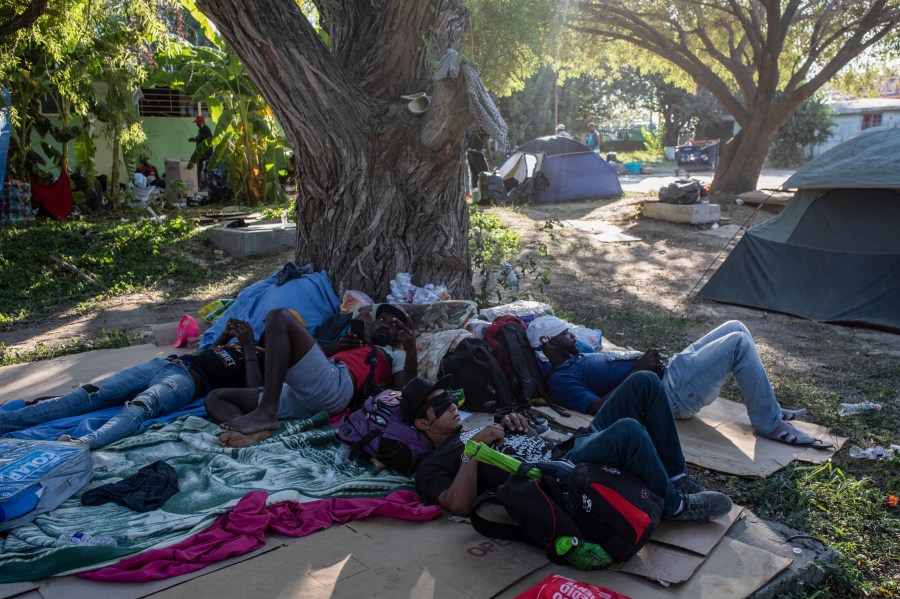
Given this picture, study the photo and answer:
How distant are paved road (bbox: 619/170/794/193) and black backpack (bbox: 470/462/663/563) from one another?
13925 millimetres

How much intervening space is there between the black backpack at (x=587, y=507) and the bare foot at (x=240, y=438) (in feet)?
5.57

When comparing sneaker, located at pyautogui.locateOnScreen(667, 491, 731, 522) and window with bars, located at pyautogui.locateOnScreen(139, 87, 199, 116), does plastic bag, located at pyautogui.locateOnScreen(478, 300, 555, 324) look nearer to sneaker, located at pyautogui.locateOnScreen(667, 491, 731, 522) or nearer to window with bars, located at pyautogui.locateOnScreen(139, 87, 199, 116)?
sneaker, located at pyautogui.locateOnScreen(667, 491, 731, 522)

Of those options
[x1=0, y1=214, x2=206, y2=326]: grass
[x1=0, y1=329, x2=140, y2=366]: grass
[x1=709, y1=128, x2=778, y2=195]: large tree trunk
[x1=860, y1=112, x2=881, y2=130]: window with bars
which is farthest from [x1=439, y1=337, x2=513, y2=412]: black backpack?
[x1=860, y1=112, x2=881, y2=130]: window with bars

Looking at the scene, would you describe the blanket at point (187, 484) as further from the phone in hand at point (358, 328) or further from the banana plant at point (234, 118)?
the banana plant at point (234, 118)

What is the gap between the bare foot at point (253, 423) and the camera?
4.33 meters

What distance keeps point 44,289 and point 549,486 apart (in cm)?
752

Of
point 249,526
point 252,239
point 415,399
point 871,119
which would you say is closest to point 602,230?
point 252,239

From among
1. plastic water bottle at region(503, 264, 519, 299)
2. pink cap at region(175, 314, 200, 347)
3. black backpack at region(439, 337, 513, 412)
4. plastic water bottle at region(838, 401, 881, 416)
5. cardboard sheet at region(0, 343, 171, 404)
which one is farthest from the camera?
plastic water bottle at region(503, 264, 519, 299)

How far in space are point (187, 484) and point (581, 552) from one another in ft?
6.67

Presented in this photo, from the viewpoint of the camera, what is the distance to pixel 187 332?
20.8ft

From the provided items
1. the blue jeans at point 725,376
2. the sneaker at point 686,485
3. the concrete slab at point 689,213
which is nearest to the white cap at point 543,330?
the blue jeans at point 725,376

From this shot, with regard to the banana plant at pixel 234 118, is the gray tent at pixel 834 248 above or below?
below

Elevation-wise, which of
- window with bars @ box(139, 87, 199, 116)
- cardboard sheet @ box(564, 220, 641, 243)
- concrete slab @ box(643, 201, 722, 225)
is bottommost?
cardboard sheet @ box(564, 220, 641, 243)

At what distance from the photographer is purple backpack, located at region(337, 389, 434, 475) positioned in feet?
12.6
